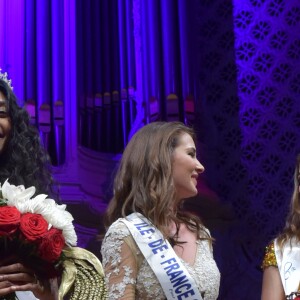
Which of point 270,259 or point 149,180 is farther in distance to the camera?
point 270,259

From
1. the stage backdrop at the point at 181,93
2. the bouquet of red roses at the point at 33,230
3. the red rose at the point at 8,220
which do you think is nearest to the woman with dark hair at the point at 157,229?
the bouquet of red roses at the point at 33,230

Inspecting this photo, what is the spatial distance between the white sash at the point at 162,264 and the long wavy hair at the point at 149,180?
0.05m

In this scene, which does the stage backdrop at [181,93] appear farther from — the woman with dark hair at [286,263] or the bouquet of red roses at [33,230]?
the bouquet of red roses at [33,230]

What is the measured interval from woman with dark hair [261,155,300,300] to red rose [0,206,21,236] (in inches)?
54.3

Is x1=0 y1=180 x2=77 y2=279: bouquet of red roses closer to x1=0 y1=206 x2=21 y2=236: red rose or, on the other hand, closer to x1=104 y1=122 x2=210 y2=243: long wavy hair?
x1=0 y1=206 x2=21 y2=236: red rose

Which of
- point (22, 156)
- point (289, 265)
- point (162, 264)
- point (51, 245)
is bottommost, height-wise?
point (289, 265)

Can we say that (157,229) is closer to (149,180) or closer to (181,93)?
(149,180)

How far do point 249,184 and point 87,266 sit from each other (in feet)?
8.24

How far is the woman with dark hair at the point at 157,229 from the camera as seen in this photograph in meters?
2.41

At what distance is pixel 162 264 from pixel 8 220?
847mm

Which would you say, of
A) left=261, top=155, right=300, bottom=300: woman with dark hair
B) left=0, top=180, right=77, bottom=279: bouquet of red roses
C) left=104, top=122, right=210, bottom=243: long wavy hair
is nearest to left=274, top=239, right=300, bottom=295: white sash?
left=261, top=155, right=300, bottom=300: woman with dark hair

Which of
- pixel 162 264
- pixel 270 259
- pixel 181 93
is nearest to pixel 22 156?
pixel 162 264

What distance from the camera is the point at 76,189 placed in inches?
161

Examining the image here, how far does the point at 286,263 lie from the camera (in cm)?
288
